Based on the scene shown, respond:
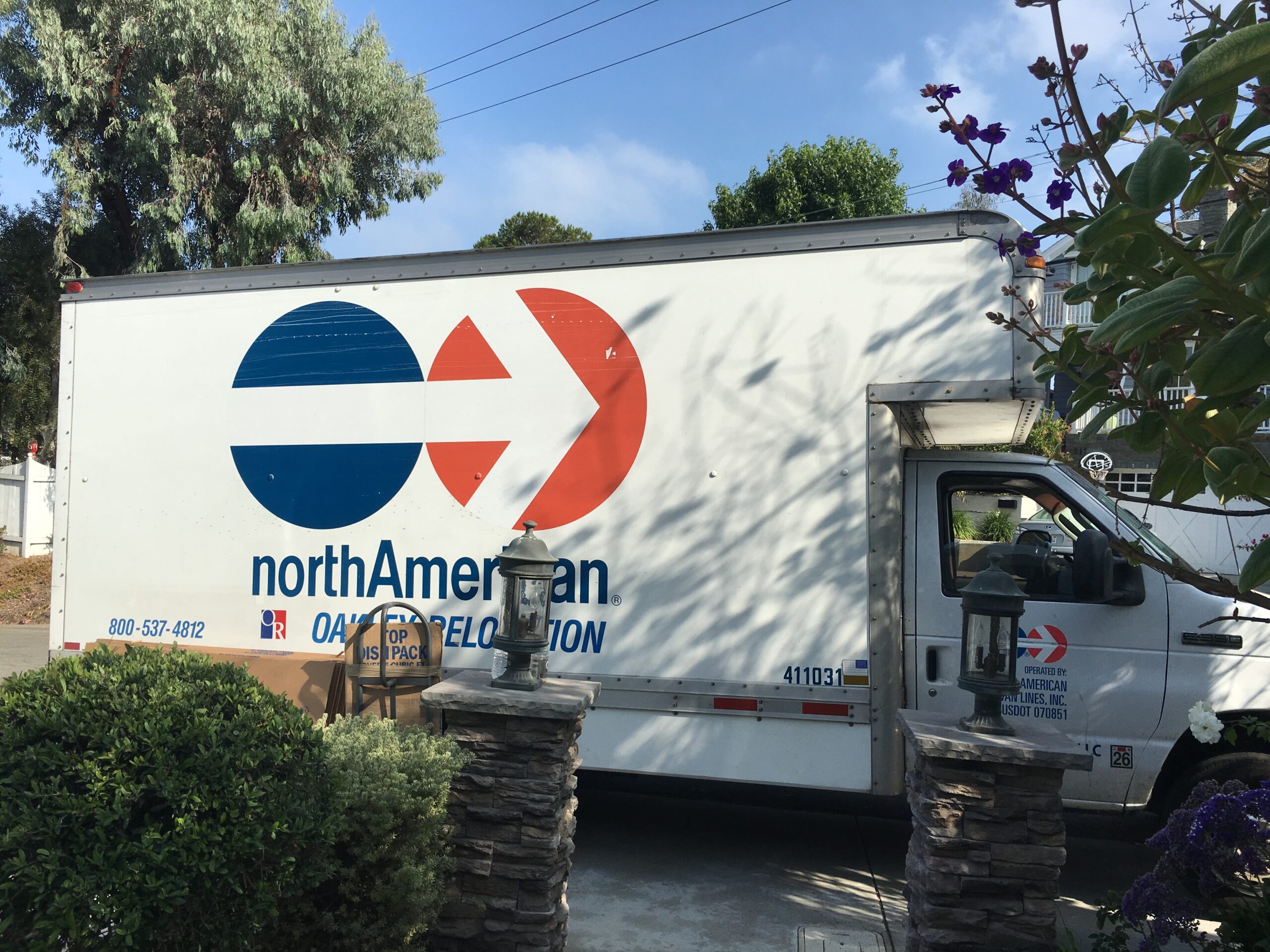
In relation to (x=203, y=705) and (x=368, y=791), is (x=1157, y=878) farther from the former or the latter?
(x=203, y=705)

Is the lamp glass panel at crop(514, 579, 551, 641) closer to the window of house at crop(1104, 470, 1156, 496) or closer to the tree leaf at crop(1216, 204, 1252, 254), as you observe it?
the tree leaf at crop(1216, 204, 1252, 254)

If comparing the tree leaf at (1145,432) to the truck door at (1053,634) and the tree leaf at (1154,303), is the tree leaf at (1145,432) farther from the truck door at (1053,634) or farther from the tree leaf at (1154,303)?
the truck door at (1053,634)

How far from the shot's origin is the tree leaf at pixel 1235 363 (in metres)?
1.55

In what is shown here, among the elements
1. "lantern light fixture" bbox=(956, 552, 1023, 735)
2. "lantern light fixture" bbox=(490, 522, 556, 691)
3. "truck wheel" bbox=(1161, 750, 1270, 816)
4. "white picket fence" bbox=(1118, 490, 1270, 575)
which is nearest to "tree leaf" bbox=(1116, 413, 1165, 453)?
"lantern light fixture" bbox=(956, 552, 1023, 735)

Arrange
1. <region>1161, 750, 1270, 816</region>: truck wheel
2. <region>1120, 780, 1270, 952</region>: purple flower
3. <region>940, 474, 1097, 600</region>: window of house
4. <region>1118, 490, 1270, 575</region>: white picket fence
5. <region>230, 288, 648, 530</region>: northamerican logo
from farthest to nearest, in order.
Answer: <region>1118, 490, 1270, 575</region>: white picket fence → <region>230, 288, 648, 530</region>: northamerican logo → <region>940, 474, 1097, 600</region>: window of house → <region>1161, 750, 1270, 816</region>: truck wheel → <region>1120, 780, 1270, 952</region>: purple flower

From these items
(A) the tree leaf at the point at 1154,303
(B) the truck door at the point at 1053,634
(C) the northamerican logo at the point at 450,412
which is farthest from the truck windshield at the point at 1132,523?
(A) the tree leaf at the point at 1154,303

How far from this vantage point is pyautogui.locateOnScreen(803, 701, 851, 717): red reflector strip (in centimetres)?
488

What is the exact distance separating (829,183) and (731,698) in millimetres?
21124

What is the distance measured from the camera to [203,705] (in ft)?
9.87

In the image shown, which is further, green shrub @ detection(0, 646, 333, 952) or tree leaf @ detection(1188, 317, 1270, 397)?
green shrub @ detection(0, 646, 333, 952)

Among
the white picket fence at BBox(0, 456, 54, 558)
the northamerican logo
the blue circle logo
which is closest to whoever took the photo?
the northamerican logo

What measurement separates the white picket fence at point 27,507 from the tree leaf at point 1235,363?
2071 centimetres

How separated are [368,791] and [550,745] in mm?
777

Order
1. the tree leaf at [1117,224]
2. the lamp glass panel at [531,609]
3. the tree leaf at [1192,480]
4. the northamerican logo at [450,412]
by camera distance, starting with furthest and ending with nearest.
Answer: the northamerican logo at [450,412] → the lamp glass panel at [531,609] → the tree leaf at [1192,480] → the tree leaf at [1117,224]
